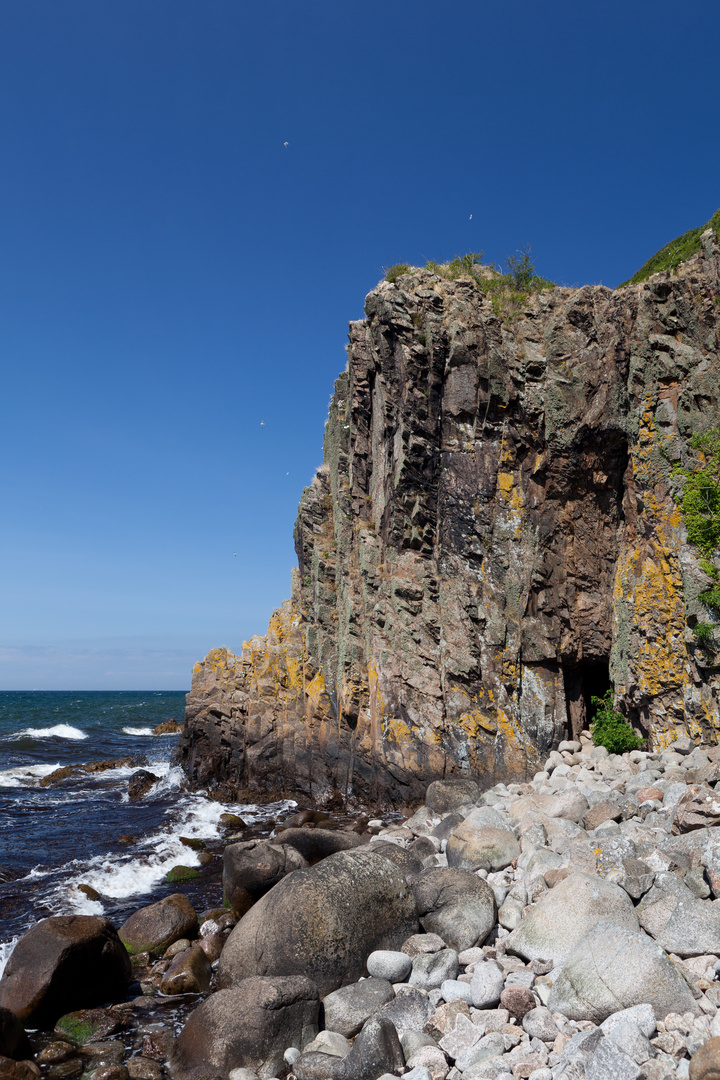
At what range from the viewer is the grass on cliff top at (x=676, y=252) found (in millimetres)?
17375

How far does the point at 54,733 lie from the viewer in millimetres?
50219

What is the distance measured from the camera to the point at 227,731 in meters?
25.9

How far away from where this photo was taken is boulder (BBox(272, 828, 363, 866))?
12.8m

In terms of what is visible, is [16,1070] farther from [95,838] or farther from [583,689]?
[583,689]

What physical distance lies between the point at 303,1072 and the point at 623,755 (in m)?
11.2

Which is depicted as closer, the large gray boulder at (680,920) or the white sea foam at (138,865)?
the large gray boulder at (680,920)

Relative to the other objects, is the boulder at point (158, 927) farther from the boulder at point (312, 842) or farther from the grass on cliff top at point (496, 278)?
the grass on cliff top at point (496, 278)

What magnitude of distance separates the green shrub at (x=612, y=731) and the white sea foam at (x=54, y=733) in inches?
1730

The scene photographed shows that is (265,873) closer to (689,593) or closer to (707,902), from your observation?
(707,902)

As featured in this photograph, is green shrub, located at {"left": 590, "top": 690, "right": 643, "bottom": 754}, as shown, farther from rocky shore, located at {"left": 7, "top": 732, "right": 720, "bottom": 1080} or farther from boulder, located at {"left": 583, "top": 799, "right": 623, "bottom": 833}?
boulder, located at {"left": 583, "top": 799, "right": 623, "bottom": 833}

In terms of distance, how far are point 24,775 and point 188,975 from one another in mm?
26762

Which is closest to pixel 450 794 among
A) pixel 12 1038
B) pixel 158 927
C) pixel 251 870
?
pixel 251 870

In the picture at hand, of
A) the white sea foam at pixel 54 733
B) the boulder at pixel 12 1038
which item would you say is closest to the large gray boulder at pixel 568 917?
the boulder at pixel 12 1038

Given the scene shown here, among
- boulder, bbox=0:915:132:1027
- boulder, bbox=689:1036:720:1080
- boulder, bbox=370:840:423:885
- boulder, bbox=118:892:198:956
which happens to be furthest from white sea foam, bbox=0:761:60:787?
boulder, bbox=689:1036:720:1080
